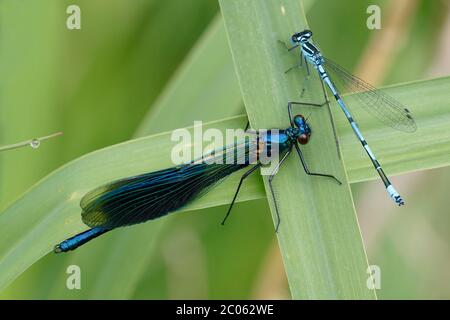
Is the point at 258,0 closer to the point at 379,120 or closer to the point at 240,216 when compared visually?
the point at 379,120

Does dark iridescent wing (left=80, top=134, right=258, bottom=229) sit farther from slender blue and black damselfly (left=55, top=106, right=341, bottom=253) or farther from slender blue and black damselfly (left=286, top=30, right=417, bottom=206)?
slender blue and black damselfly (left=286, top=30, right=417, bottom=206)

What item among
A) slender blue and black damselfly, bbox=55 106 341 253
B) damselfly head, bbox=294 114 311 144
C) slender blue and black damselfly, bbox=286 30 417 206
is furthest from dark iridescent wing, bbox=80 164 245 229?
slender blue and black damselfly, bbox=286 30 417 206

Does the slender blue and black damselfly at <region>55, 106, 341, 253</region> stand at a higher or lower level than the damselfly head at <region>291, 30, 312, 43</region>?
lower

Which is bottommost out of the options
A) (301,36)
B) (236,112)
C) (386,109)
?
(386,109)

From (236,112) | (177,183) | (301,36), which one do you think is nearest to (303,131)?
(301,36)

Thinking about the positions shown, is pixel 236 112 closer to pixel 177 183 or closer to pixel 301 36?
pixel 177 183

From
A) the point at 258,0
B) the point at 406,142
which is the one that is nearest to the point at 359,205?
the point at 406,142
